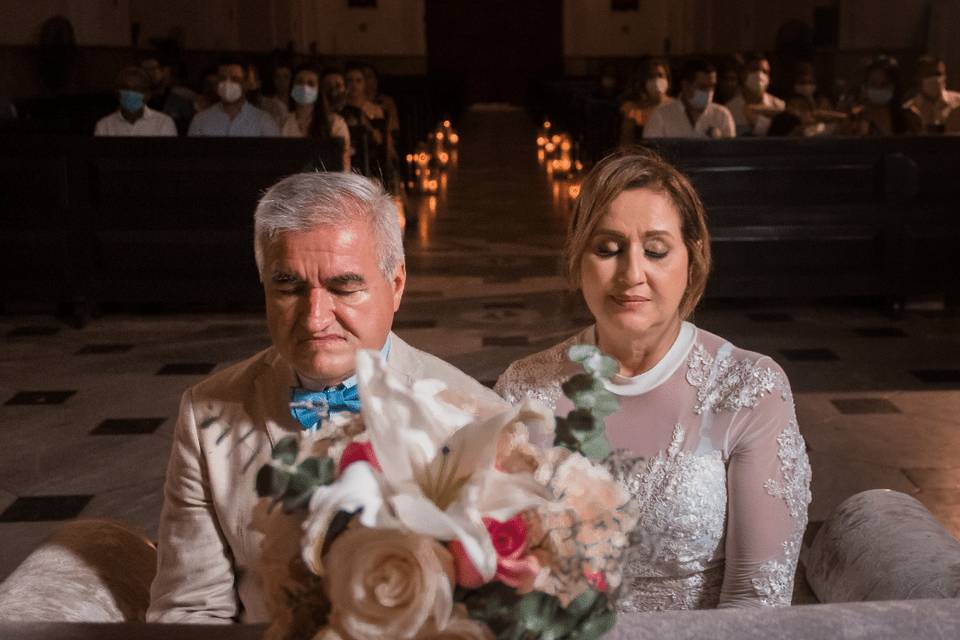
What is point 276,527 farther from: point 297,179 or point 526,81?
point 526,81

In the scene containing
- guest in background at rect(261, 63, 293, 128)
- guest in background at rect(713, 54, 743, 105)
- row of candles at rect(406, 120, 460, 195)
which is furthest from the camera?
row of candles at rect(406, 120, 460, 195)

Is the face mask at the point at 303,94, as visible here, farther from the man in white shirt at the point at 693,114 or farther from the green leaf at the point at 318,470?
the green leaf at the point at 318,470

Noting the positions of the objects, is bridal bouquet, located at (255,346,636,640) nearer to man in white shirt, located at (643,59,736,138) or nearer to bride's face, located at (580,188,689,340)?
bride's face, located at (580,188,689,340)

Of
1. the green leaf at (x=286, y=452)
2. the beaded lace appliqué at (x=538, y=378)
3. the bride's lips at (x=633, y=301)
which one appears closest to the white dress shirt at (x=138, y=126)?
the beaded lace appliqué at (x=538, y=378)

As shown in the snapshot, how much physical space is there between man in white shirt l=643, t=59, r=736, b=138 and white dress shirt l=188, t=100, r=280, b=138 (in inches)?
114

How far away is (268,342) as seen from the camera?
21.7ft

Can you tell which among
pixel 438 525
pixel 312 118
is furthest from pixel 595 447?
pixel 312 118

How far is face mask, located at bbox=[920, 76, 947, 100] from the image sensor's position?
10023mm

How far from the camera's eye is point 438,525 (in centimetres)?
93

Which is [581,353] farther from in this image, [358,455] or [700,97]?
[700,97]

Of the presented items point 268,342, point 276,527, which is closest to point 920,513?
point 276,527

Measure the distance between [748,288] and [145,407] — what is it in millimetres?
3730

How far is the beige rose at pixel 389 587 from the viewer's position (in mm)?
926

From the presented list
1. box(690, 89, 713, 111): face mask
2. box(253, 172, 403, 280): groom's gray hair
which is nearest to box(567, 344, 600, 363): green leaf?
box(253, 172, 403, 280): groom's gray hair
